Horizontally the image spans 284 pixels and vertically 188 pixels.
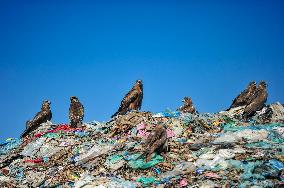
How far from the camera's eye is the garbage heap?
12414 mm

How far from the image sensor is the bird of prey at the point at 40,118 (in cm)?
2170

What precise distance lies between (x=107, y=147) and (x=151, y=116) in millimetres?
3663

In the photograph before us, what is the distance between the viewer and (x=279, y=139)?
15.7m

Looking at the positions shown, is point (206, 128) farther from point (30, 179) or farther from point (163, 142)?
point (30, 179)

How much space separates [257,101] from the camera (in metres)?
20.6

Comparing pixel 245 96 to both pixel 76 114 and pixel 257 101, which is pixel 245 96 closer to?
pixel 257 101

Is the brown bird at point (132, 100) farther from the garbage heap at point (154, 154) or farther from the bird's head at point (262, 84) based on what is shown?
the bird's head at point (262, 84)

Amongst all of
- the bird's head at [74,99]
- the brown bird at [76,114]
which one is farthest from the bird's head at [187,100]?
the bird's head at [74,99]

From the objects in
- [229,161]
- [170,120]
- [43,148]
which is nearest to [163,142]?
[229,161]

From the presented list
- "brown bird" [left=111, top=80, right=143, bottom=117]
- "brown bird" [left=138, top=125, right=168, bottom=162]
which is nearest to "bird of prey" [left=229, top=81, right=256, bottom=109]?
"brown bird" [left=111, top=80, right=143, bottom=117]

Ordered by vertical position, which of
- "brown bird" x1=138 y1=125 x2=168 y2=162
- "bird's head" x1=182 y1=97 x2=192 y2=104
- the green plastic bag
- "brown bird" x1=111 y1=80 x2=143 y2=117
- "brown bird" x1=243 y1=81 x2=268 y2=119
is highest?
"bird's head" x1=182 y1=97 x2=192 y2=104

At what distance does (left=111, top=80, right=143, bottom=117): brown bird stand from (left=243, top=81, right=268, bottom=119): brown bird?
524cm

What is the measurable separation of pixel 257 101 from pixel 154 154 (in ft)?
27.7

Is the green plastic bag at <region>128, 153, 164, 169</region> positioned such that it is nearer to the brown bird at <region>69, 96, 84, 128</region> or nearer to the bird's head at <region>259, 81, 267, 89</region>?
the brown bird at <region>69, 96, 84, 128</region>
